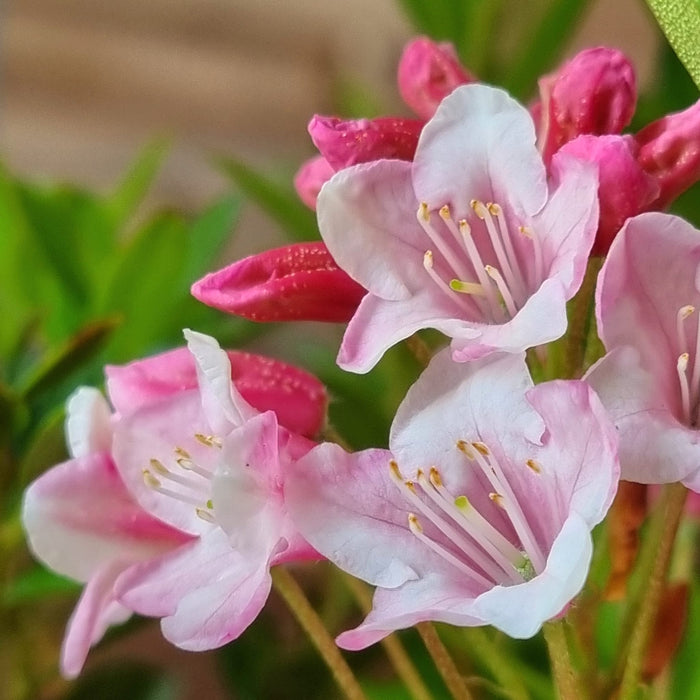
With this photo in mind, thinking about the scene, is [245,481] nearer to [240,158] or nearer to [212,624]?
[212,624]

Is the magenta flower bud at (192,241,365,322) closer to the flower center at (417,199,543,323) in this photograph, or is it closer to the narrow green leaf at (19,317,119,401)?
the flower center at (417,199,543,323)

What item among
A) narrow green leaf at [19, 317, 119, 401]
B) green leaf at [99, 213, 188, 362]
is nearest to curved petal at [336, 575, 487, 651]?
narrow green leaf at [19, 317, 119, 401]

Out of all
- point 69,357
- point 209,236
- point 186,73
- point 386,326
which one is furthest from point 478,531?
point 186,73

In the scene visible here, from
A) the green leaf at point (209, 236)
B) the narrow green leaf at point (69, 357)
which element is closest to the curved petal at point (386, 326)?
the narrow green leaf at point (69, 357)

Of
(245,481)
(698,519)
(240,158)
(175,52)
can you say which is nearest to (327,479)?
(245,481)

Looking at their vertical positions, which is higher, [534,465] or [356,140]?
[356,140]

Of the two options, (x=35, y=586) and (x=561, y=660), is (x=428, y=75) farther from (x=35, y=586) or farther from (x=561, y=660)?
→ (x=35, y=586)

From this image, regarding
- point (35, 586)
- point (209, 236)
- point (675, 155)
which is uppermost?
point (675, 155)
